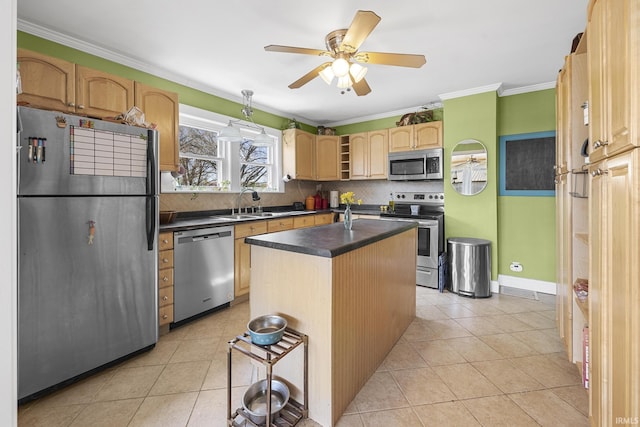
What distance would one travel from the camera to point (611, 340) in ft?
3.38

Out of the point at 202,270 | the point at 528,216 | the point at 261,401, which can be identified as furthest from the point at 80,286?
the point at 528,216

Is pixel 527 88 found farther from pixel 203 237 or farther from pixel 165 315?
pixel 165 315

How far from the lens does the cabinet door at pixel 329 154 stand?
16.7ft

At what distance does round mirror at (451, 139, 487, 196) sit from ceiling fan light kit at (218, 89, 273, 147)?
254 cm

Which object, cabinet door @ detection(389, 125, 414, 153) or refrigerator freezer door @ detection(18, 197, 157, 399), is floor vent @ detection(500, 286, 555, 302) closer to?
cabinet door @ detection(389, 125, 414, 153)

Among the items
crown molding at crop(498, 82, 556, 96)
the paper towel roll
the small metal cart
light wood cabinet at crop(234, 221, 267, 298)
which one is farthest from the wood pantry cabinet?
the paper towel roll

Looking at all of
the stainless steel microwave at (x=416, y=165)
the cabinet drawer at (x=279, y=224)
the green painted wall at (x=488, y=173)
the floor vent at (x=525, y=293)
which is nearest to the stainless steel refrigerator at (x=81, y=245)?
the cabinet drawer at (x=279, y=224)

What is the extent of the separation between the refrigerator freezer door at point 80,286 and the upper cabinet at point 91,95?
0.90 m

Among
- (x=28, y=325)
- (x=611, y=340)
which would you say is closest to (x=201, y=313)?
(x=28, y=325)

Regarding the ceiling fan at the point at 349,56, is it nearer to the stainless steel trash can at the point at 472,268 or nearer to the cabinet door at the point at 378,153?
the cabinet door at the point at 378,153

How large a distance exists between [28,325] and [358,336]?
1.97 meters

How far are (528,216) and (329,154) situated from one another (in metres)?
3.14

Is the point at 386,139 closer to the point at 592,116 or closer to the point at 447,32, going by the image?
the point at 447,32

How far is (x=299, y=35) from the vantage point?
2393mm
